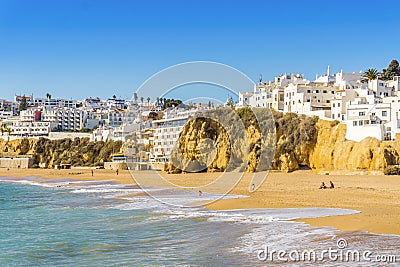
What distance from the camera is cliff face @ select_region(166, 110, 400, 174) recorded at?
107 ft

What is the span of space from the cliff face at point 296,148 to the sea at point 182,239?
15.5m

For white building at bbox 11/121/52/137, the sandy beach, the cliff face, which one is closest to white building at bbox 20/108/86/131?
white building at bbox 11/121/52/137

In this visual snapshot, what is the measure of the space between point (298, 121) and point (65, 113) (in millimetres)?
69080

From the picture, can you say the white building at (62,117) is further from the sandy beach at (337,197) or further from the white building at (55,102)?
the sandy beach at (337,197)

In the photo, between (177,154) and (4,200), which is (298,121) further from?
(4,200)

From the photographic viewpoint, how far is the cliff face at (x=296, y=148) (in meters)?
32.7

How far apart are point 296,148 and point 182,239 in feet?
88.3

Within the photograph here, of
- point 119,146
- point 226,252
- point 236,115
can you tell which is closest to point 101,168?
point 119,146

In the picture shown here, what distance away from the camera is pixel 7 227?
58.2 feet

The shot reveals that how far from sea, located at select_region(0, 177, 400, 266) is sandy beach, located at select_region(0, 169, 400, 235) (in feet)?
3.66

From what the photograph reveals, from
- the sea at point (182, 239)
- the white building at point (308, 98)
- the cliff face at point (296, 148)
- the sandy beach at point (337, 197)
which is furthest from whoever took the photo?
the white building at point (308, 98)

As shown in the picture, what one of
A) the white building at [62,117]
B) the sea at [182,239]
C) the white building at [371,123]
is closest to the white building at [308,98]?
the white building at [371,123]

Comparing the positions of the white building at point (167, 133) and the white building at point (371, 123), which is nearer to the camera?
the white building at point (371, 123)

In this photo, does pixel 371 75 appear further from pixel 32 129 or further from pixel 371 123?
pixel 32 129
